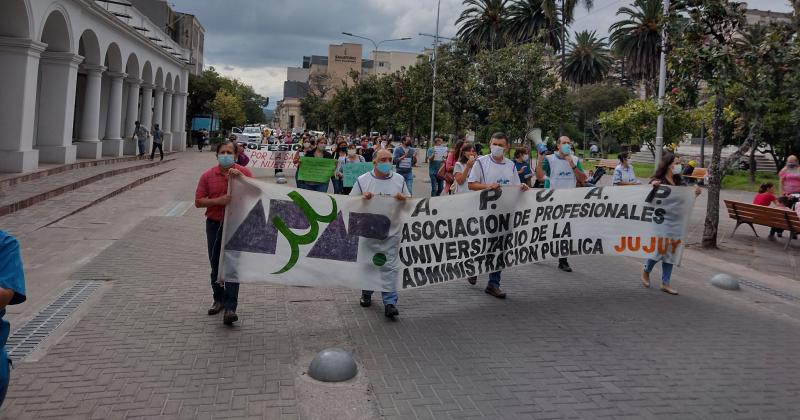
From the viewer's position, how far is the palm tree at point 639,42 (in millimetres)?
58219

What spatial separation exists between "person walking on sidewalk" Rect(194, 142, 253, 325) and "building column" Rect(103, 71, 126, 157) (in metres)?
23.4

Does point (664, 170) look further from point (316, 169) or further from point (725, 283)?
point (316, 169)

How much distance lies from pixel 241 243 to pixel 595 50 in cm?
7693

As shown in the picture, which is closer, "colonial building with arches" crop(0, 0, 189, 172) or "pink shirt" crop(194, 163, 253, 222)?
"pink shirt" crop(194, 163, 253, 222)

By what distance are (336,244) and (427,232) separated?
3.38 feet

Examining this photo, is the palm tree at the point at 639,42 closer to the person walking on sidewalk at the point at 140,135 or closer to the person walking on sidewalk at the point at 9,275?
the person walking on sidewalk at the point at 140,135

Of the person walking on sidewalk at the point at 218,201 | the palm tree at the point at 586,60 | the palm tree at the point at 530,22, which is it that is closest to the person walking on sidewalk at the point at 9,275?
Result: the person walking on sidewalk at the point at 218,201

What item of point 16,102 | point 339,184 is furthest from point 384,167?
point 16,102

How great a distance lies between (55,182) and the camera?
56.1 feet

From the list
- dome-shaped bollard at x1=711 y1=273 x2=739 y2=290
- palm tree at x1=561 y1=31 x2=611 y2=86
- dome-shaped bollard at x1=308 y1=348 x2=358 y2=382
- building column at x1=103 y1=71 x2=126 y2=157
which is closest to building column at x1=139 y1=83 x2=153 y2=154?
building column at x1=103 y1=71 x2=126 y2=157

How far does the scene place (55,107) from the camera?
68.2 feet

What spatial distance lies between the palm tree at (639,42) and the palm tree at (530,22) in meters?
6.64

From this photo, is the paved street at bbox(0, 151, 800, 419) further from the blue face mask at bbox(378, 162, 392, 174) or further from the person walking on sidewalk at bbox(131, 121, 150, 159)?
the person walking on sidewalk at bbox(131, 121, 150, 159)

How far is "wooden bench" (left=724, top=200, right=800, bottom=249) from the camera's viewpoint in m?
13.4
